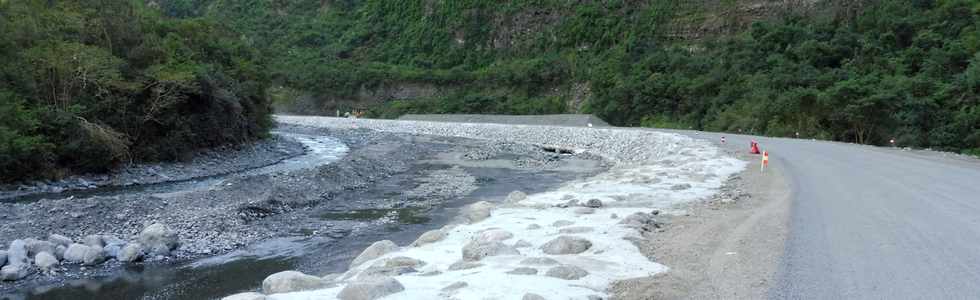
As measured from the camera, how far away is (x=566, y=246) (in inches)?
291

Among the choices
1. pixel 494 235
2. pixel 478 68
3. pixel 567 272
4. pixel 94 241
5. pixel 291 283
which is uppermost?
pixel 478 68

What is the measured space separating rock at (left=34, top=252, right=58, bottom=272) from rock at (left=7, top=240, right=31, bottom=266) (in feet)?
0.38

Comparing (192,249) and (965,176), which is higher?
(965,176)

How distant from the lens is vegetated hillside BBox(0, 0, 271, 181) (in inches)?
714

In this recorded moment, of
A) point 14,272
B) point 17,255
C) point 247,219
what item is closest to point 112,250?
point 17,255

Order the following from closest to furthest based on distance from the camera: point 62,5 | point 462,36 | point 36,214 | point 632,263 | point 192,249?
point 632,263, point 192,249, point 36,214, point 62,5, point 462,36

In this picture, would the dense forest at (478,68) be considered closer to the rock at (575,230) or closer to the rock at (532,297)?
the rock at (575,230)

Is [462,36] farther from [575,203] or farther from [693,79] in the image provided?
[575,203]

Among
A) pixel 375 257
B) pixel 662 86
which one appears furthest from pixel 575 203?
pixel 662 86

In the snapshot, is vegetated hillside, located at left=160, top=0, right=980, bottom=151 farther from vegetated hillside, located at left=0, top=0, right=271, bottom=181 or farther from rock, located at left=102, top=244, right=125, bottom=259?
rock, located at left=102, top=244, right=125, bottom=259

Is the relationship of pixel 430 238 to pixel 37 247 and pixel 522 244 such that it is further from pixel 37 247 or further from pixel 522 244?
pixel 37 247

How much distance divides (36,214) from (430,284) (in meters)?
9.45

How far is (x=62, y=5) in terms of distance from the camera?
Result: 2225 cm

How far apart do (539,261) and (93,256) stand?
20.8ft
